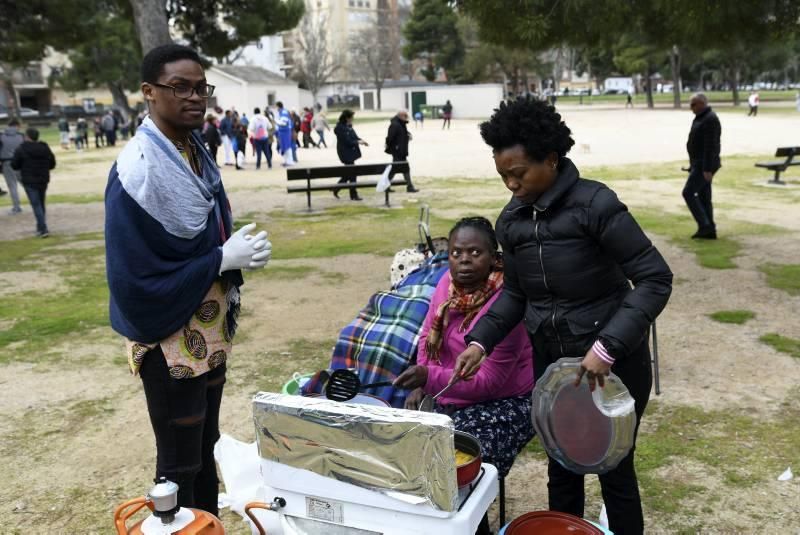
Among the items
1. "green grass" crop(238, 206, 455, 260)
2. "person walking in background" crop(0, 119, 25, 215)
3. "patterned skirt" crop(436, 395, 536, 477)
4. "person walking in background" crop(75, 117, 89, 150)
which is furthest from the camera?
"person walking in background" crop(75, 117, 89, 150)

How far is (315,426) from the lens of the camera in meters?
2.19

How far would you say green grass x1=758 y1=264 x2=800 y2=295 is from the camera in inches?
268

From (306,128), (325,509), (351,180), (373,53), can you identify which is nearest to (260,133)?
(306,128)

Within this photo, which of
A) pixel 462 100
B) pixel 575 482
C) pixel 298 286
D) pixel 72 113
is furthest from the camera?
pixel 72 113

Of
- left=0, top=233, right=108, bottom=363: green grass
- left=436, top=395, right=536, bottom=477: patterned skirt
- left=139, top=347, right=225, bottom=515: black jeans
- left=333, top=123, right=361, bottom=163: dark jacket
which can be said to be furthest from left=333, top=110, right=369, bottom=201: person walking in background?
left=139, top=347, right=225, bottom=515: black jeans

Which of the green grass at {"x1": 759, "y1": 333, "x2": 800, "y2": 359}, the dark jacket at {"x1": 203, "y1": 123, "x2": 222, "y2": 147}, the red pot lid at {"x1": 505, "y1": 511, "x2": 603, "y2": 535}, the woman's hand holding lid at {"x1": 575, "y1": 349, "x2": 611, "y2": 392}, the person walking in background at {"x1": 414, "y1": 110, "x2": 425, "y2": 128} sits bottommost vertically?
the green grass at {"x1": 759, "y1": 333, "x2": 800, "y2": 359}

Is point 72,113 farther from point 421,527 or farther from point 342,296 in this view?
point 421,527

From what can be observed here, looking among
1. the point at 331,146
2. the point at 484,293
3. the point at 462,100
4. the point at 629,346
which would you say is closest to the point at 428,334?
the point at 484,293

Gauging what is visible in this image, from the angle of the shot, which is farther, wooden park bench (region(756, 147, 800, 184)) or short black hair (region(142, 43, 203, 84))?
wooden park bench (region(756, 147, 800, 184))

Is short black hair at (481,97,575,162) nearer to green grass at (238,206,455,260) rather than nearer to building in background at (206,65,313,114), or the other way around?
green grass at (238,206,455,260)

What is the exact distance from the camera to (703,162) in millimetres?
8750

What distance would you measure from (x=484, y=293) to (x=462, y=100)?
4799 centimetres

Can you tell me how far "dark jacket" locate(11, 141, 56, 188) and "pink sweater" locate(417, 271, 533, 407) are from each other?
9653 mm

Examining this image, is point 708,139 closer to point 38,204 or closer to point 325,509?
point 325,509
